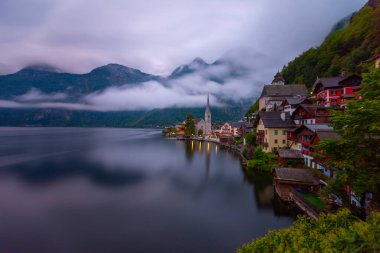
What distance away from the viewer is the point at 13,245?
19.4 meters

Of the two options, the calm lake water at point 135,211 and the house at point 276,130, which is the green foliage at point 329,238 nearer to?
the calm lake water at point 135,211

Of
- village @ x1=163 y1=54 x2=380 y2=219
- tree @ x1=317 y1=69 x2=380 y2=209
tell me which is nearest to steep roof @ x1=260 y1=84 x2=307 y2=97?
village @ x1=163 y1=54 x2=380 y2=219

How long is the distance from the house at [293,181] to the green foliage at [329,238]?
64.3 feet

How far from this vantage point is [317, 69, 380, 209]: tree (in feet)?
43.9

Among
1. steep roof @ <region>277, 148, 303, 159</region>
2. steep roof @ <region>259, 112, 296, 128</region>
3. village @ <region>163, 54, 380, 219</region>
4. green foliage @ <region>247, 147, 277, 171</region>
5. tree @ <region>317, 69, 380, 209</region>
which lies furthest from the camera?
steep roof @ <region>259, 112, 296, 128</region>

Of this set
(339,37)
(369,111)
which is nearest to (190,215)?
(369,111)

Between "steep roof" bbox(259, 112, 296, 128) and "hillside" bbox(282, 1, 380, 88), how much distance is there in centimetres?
3171

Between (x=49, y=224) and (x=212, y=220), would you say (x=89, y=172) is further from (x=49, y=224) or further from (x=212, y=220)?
(x=212, y=220)

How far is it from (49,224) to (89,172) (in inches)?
1017

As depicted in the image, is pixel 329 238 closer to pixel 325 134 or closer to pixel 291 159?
pixel 325 134

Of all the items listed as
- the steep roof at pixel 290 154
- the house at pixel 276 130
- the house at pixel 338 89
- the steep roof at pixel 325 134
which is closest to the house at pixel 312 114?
the house at pixel 276 130

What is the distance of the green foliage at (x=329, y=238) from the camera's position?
531 centimetres

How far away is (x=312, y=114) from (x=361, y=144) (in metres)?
29.5

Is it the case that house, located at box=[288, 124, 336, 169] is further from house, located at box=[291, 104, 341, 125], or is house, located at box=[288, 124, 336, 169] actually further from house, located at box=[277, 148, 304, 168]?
house, located at box=[291, 104, 341, 125]
